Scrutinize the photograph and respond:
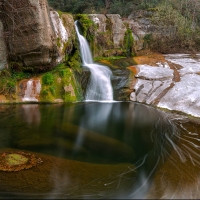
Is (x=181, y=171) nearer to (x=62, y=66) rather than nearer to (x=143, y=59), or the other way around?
(x=62, y=66)

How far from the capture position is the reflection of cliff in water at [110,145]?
4.87 metres

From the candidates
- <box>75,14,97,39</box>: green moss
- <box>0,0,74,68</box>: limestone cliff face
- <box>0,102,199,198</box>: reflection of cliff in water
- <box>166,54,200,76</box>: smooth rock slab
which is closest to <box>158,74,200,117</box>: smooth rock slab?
<box>0,102,199,198</box>: reflection of cliff in water

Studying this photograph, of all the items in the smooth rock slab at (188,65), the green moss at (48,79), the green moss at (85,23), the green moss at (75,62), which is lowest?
the green moss at (48,79)

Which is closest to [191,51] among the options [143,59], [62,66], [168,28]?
[168,28]

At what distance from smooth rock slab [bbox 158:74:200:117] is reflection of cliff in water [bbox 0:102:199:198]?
0.84 meters

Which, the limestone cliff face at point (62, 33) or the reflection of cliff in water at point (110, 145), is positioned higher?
the limestone cliff face at point (62, 33)

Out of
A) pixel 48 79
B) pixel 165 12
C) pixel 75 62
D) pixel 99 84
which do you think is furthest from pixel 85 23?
pixel 165 12

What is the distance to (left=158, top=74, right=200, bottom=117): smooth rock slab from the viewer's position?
1026 centimetres

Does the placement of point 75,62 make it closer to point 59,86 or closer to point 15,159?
point 59,86

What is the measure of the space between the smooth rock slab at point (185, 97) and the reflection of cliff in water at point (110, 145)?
84 centimetres

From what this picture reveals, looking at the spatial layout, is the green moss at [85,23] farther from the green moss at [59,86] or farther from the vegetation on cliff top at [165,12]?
the green moss at [59,86]

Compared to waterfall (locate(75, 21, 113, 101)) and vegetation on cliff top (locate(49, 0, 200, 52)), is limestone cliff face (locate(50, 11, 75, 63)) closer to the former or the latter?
waterfall (locate(75, 21, 113, 101))

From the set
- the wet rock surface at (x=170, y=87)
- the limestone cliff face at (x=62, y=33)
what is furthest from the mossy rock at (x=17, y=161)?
the limestone cliff face at (x=62, y=33)

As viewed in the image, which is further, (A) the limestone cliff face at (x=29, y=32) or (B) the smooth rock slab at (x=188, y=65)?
(B) the smooth rock slab at (x=188, y=65)
